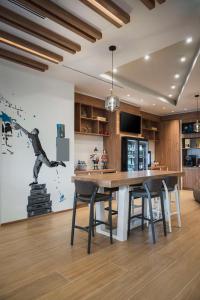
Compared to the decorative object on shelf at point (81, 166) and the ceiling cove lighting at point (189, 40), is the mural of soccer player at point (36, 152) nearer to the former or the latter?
the decorative object on shelf at point (81, 166)

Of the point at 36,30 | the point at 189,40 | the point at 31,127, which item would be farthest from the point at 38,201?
the point at 189,40

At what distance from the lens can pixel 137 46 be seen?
333 centimetres

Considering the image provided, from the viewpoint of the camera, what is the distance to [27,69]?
4188 millimetres

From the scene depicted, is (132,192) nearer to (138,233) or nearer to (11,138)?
(138,233)

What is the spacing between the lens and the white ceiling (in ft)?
8.36

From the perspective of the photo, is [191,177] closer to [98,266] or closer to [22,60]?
[98,266]

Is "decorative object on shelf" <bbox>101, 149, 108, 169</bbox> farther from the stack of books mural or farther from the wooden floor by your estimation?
the wooden floor

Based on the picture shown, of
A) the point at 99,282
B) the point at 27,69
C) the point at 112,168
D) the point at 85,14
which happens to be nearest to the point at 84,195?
the point at 99,282

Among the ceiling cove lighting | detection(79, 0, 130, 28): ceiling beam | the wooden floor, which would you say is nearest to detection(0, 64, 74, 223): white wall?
the wooden floor

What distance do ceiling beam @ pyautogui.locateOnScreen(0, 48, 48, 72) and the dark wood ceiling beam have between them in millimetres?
335

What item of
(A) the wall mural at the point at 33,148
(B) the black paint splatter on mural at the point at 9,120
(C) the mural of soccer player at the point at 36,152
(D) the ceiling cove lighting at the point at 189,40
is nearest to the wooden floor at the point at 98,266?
A: (A) the wall mural at the point at 33,148

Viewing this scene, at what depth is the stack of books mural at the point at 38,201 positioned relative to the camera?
4.36 meters

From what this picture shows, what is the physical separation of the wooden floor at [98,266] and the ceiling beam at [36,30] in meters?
2.94

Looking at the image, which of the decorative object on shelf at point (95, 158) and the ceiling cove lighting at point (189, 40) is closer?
the ceiling cove lighting at point (189, 40)
